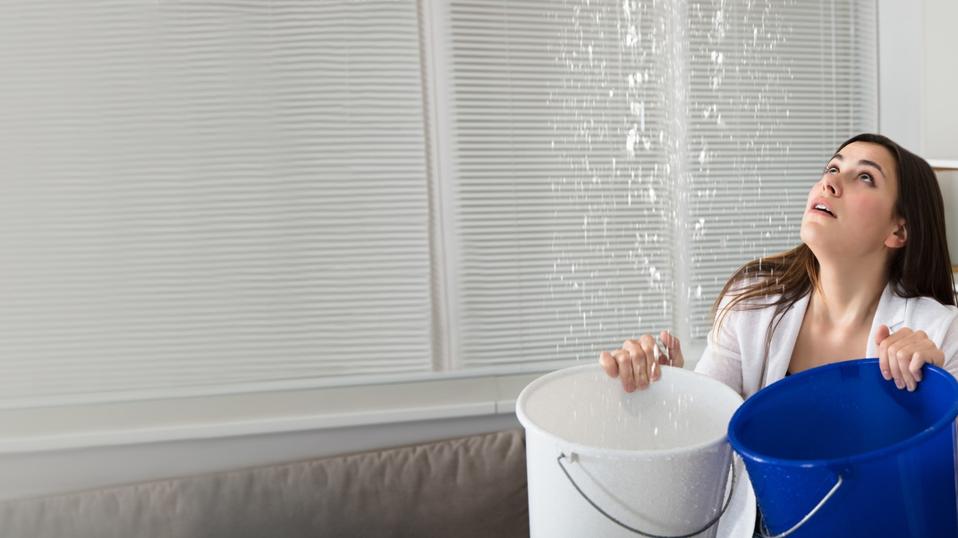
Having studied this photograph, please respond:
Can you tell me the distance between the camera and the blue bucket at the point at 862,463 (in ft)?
2.60

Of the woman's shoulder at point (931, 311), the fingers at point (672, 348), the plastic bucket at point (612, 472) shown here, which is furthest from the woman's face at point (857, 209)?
the plastic bucket at point (612, 472)

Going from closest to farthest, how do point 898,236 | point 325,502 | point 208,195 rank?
point 898,236
point 325,502
point 208,195

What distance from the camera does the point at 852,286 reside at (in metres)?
1.47

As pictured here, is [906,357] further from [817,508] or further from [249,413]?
[249,413]

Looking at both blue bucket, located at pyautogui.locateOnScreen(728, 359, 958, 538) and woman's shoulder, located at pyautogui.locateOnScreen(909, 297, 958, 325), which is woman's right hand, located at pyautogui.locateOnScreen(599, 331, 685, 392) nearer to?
blue bucket, located at pyautogui.locateOnScreen(728, 359, 958, 538)

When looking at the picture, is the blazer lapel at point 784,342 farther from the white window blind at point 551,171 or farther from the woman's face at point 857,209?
the white window blind at point 551,171

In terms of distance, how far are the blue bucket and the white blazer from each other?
344 mm

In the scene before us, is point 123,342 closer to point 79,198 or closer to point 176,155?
point 79,198

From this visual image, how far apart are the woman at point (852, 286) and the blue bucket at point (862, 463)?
11.3 inches

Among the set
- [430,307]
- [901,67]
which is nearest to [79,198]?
[430,307]

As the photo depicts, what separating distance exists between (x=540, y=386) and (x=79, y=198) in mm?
1342

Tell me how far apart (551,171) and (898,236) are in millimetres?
886

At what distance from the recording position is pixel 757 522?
53.8 inches

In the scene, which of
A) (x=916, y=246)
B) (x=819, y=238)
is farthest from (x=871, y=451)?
(x=916, y=246)
